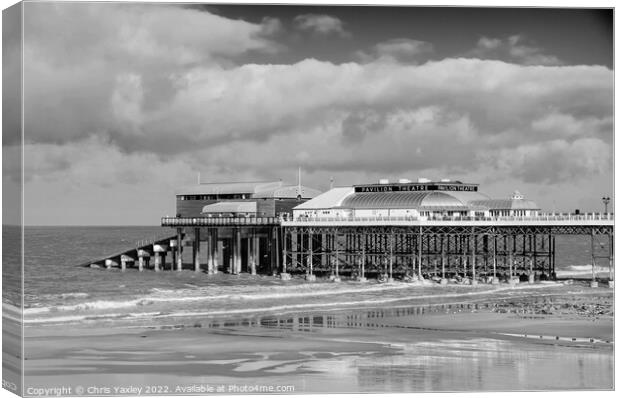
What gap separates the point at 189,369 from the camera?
42125 mm

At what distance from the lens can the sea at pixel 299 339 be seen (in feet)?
133

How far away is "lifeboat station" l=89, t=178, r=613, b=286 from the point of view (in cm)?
8206

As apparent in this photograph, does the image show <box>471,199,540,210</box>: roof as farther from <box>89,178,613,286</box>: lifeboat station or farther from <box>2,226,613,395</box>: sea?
<box>2,226,613,395</box>: sea

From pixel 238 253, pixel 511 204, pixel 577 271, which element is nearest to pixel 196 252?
pixel 238 253

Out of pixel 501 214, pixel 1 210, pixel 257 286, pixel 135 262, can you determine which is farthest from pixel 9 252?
pixel 135 262

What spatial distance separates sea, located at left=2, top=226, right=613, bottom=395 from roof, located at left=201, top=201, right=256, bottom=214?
12.3 m

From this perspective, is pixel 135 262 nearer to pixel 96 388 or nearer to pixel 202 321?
pixel 202 321

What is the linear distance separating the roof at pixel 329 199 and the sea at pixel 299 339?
9078 mm

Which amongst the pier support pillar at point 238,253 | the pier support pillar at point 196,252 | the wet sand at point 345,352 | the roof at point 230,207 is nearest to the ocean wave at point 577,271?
the roof at point 230,207

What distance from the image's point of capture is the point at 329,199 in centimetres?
9212

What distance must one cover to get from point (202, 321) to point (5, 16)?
74.7 ft

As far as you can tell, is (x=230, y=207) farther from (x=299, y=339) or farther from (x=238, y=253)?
(x=299, y=339)

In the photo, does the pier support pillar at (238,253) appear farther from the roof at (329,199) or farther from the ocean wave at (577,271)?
the ocean wave at (577,271)

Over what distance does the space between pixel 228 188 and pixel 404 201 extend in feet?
64.0
